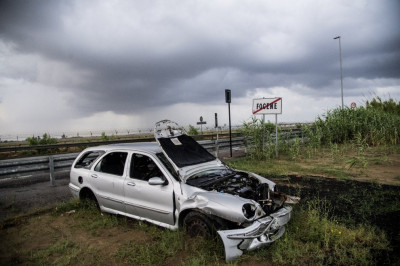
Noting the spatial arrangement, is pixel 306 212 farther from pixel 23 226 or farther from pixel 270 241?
pixel 23 226

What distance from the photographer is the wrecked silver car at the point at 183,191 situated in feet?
12.2

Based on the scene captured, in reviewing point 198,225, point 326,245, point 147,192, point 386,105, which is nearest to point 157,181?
point 147,192

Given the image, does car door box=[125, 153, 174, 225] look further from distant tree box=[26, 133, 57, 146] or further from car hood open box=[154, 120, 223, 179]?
distant tree box=[26, 133, 57, 146]

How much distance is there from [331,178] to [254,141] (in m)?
4.38

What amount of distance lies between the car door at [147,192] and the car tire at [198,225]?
34 centimetres

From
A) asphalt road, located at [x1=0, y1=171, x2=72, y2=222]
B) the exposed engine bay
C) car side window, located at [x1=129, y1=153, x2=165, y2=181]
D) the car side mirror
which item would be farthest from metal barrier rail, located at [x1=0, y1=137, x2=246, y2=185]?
the exposed engine bay

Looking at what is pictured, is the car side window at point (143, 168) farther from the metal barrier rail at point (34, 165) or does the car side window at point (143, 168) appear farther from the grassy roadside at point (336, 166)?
the grassy roadside at point (336, 166)

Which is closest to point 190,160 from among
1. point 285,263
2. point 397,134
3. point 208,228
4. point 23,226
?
point 208,228

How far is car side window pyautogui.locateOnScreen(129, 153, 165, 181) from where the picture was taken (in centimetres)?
470

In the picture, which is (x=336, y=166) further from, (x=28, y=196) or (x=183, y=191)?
(x=28, y=196)

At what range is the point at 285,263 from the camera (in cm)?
354

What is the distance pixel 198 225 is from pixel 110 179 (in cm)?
210

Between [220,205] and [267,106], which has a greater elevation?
[267,106]

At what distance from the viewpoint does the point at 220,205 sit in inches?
149
